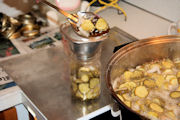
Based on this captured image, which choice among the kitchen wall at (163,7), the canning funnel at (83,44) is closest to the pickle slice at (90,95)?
the canning funnel at (83,44)

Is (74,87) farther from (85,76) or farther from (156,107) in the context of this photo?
(156,107)

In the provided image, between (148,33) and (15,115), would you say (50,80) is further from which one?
(148,33)

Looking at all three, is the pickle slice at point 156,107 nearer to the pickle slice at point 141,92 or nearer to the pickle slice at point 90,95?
the pickle slice at point 141,92

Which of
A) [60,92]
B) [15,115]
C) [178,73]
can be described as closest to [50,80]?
[60,92]

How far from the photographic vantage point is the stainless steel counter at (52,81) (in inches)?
29.9

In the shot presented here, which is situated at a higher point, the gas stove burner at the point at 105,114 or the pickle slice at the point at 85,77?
the pickle slice at the point at 85,77

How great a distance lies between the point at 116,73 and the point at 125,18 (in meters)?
0.53

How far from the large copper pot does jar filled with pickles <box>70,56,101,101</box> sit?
55 mm

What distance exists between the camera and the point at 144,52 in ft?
2.70

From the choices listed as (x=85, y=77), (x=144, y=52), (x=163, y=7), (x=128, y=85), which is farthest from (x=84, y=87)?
(x=163, y=7)

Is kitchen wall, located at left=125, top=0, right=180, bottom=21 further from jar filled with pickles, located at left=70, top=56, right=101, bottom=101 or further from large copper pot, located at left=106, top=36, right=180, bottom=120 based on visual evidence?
Answer: jar filled with pickles, located at left=70, top=56, right=101, bottom=101

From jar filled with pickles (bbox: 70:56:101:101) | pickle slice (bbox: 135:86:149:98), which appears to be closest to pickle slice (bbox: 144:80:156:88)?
pickle slice (bbox: 135:86:149:98)

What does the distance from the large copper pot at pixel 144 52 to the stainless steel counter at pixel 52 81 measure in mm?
113

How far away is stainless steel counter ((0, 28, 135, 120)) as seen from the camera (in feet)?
2.49
